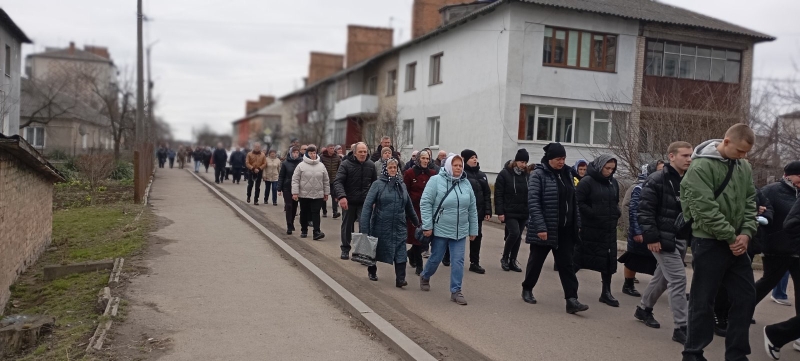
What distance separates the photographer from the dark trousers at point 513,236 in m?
10.0

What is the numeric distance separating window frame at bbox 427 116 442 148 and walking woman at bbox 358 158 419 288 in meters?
22.7

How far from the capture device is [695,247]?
5473 millimetres

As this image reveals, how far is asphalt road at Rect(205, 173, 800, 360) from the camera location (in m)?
6.13

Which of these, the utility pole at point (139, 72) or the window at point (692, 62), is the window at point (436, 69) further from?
the utility pole at point (139, 72)

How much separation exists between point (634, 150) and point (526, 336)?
1029cm

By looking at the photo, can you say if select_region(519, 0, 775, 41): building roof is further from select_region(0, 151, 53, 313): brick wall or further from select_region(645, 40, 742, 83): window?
select_region(0, 151, 53, 313): brick wall

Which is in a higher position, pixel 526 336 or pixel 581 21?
pixel 581 21

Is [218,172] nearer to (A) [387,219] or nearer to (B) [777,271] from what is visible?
(A) [387,219]

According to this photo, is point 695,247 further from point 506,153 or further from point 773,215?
point 506,153

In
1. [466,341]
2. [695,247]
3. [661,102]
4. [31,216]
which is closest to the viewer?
[695,247]

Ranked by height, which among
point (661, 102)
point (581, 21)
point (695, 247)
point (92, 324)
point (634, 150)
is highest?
point (581, 21)

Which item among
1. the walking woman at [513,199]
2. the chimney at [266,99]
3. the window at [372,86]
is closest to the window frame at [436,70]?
the window at [372,86]

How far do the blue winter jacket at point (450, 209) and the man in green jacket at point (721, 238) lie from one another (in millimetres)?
2962

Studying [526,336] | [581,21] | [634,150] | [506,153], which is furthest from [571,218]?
[581,21]
